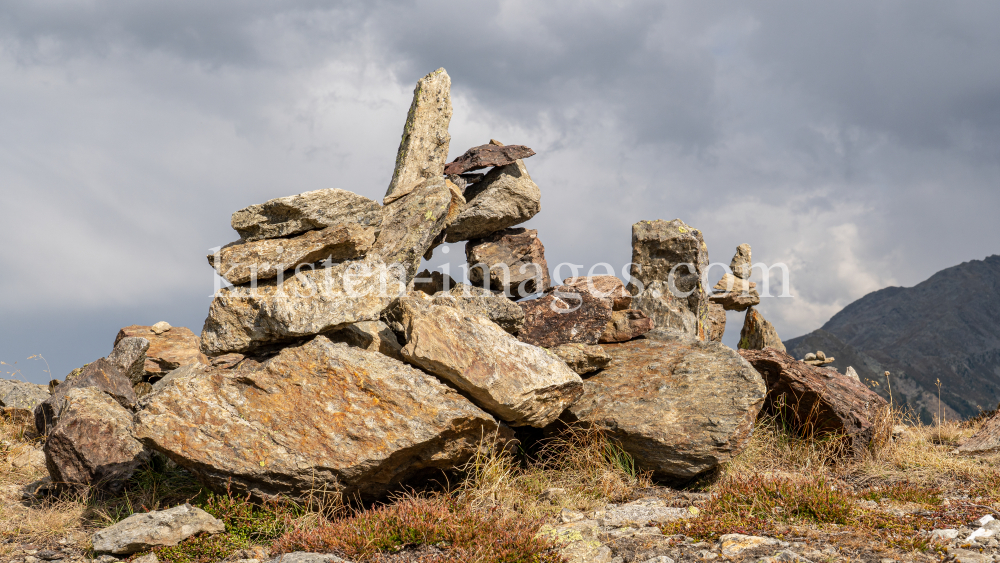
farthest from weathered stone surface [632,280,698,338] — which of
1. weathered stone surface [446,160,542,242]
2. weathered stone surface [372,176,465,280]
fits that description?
weathered stone surface [372,176,465,280]

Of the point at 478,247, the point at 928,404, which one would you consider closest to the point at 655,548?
the point at 478,247

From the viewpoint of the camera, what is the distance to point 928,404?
368 ft

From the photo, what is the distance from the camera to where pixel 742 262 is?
20.9 meters

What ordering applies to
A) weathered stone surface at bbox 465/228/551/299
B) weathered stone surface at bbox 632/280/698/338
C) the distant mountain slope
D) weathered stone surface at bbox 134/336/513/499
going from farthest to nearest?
the distant mountain slope
weathered stone surface at bbox 632/280/698/338
weathered stone surface at bbox 465/228/551/299
weathered stone surface at bbox 134/336/513/499

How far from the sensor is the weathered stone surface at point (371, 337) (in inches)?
387

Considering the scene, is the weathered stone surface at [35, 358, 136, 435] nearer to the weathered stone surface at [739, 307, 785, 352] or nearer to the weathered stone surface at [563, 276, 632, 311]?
the weathered stone surface at [563, 276, 632, 311]

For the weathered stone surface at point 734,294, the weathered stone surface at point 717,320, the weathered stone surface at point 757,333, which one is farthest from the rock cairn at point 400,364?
the weathered stone surface at point 757,333

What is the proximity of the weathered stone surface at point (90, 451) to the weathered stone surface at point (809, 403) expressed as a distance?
10.4 m

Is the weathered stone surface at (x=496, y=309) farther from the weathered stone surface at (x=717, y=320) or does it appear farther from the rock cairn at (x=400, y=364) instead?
the weathered stone surface at (x=717, y=320)

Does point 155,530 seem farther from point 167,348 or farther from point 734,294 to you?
point 734,294

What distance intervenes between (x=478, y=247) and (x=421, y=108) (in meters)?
3.77

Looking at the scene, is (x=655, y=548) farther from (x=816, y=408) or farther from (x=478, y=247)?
(x=478, y=247)

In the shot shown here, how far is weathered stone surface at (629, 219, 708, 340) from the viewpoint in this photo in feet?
47.8

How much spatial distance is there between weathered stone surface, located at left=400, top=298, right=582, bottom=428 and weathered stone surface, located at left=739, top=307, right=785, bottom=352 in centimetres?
1246
